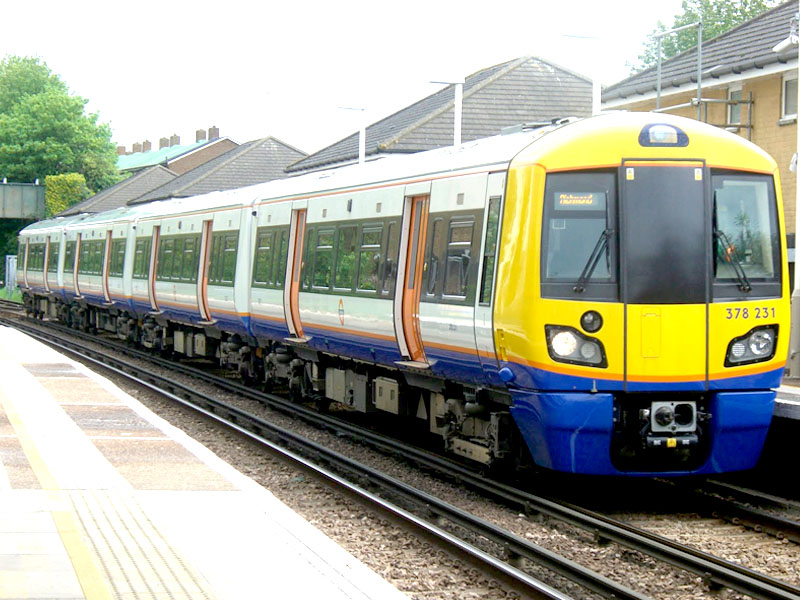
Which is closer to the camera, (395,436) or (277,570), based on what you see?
(277,570)

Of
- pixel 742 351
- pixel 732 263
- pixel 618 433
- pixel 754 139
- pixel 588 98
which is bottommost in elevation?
pixel 618 433

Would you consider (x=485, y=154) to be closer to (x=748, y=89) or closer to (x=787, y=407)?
(x=787, y=407)

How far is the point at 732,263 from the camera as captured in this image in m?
10.1

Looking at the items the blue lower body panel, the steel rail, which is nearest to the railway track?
the steel rail

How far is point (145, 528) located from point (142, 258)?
749 inches

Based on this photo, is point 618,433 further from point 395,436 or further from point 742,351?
point 395,436

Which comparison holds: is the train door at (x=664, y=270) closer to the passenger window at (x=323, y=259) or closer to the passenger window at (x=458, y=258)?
the passenger window at (x=458, y=258)

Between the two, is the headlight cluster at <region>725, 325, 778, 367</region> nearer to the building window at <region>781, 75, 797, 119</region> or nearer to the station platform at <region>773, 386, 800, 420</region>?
the station platform at <region>773, 386, 800, 420</region>

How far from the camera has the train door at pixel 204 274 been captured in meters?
21.2

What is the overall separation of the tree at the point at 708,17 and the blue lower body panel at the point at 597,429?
62.5m

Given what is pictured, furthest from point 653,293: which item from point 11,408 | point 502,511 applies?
point 11,408

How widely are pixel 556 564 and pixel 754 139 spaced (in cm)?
1738

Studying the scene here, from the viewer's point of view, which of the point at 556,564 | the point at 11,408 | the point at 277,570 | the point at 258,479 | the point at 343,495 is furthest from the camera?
the point at 11,408

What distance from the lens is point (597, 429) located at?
9664 mm
